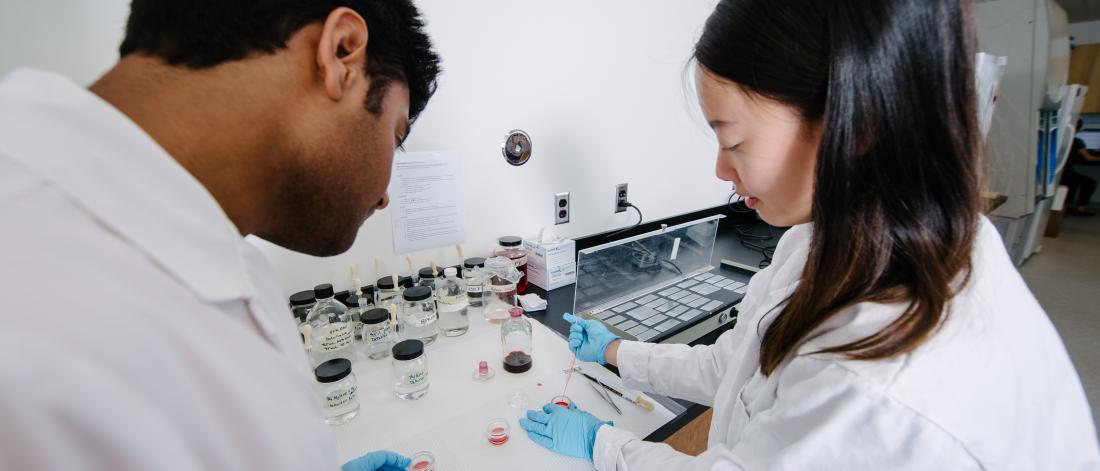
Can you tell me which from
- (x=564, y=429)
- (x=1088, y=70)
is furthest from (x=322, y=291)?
(x=1088, y=70)

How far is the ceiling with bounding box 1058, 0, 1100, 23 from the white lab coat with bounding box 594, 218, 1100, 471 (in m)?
6.14

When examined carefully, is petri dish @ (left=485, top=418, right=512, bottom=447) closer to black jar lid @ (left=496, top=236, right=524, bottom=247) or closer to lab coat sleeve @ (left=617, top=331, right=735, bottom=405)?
lab coat sleeve @ (left=617, top=331, right=735, bottom=405)

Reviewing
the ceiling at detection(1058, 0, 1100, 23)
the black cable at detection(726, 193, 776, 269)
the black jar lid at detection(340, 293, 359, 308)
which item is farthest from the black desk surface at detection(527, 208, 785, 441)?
the ceiling at detection(1058, 0, 1100, 23)

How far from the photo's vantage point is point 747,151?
625 millimetres

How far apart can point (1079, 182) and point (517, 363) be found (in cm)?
801

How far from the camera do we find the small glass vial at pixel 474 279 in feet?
4.24

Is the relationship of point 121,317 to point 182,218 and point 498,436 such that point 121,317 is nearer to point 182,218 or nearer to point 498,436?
point 182,218

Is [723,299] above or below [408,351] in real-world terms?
below

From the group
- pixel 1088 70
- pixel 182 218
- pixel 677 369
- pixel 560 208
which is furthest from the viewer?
pixel 1088 70

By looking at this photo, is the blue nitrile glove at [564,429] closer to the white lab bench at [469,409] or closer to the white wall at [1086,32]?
the white lab bench at [469,409]

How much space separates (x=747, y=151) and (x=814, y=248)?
0.16m

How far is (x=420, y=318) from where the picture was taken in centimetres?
107

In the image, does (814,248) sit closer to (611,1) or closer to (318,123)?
(318,123)

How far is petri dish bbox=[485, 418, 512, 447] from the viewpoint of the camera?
2.51 ft
